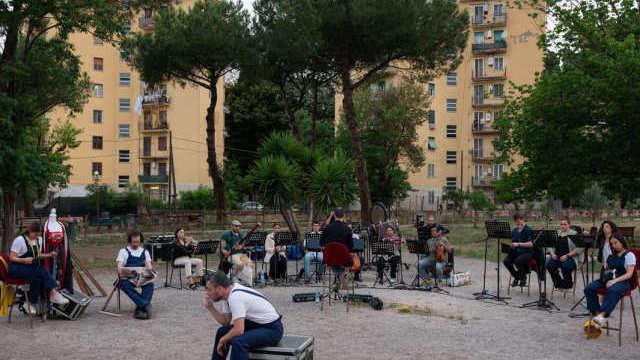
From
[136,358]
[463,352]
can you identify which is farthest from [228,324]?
[463,352]

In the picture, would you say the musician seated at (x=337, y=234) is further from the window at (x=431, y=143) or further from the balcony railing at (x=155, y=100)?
the balcony railing at (x=155, y=100)

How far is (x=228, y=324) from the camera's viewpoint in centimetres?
698

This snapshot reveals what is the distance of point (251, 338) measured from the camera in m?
6.70

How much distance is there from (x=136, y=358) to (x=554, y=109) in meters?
21.6

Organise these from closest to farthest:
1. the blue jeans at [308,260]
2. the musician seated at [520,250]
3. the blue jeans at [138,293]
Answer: the blue jeans at [138,293] → the musician seated at [520,250] → the blue jeans at [308,260]

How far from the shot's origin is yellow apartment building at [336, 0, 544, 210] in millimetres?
64500

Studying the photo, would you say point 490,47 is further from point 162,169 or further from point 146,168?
point 146,168

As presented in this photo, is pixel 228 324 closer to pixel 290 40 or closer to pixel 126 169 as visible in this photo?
pixel 290 40

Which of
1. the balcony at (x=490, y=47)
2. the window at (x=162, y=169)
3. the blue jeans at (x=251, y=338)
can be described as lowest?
the blue jeans at (x=251, y=338)

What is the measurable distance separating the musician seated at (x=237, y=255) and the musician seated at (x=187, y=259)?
71 cm

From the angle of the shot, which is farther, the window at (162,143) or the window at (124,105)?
the window at (124,105)

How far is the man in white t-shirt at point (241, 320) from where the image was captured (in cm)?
665

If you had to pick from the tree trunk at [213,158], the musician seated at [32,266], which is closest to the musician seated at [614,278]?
the musician seated at [32,266]

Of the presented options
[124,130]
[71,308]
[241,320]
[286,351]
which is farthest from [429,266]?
[124,130]
